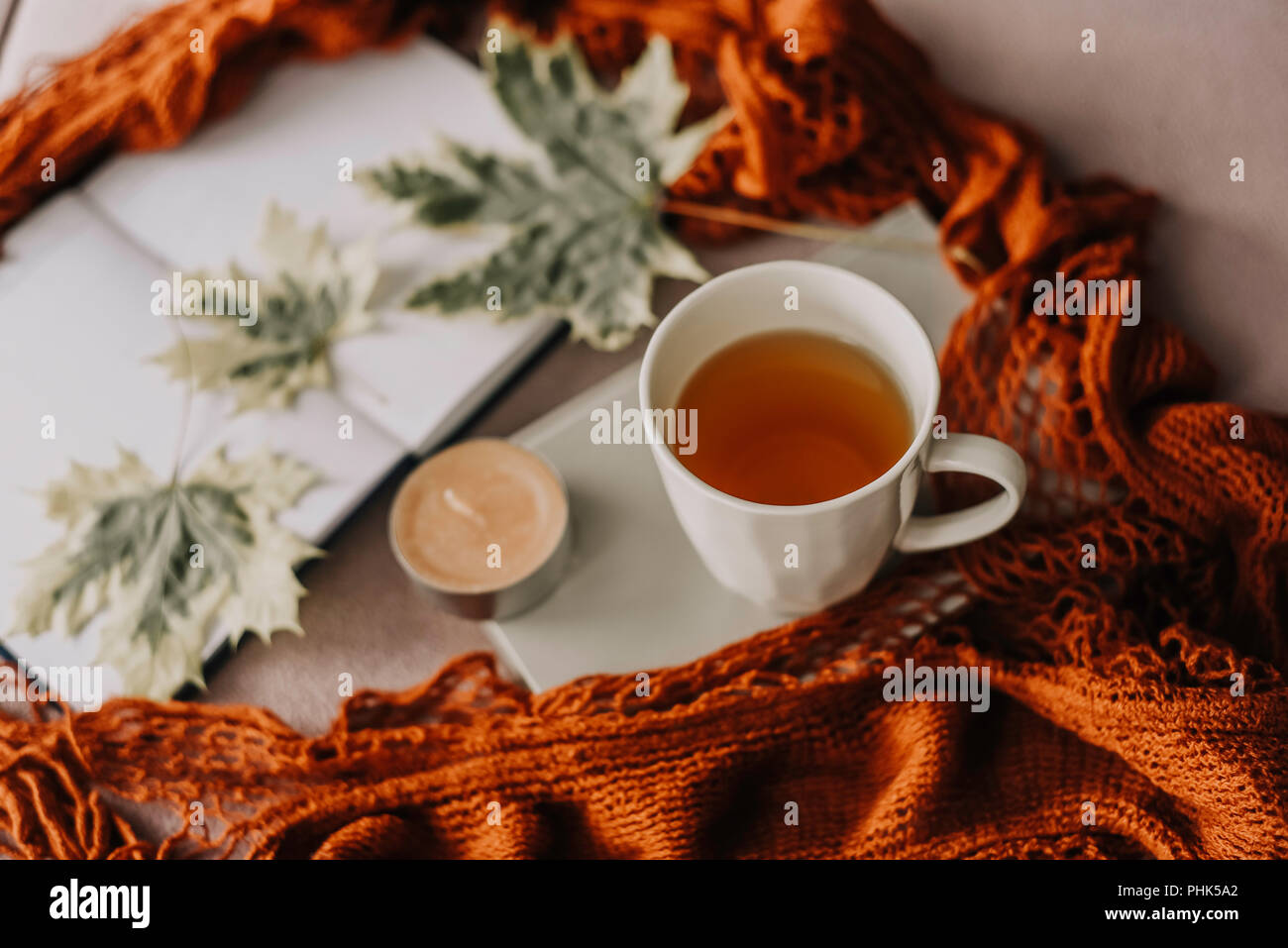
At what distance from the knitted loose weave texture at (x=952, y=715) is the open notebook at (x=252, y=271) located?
11cm

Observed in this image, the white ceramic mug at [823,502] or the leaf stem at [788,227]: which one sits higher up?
the leaf stem at [788,227]

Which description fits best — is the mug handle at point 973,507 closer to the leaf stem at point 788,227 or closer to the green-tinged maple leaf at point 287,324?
the leaf stem at point 788,227

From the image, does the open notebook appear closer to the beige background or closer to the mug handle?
the beige background

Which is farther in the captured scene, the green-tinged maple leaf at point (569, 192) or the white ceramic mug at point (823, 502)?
the green-tinged maple leaf at point (569, 192)

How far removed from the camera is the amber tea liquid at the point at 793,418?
0.65 meters

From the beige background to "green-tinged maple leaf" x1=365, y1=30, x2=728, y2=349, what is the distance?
42 millimetres

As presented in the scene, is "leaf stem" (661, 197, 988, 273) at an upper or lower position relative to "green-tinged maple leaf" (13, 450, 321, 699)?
upper

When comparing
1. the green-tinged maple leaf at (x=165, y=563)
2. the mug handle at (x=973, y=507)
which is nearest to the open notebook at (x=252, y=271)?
the green-tinged maple leaf at (x=165, y=563)

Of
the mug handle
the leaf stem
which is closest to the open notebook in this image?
the leaf stem

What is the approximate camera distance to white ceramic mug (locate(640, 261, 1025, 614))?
1.84 feet

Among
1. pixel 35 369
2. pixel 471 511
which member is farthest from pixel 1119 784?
pixel 35 369

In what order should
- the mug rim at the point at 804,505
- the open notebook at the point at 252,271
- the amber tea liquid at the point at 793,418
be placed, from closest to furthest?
the mug rim at the point at 804,505, the amber tea liquid at the point at 793,418, the open notebook at the point at 252,271

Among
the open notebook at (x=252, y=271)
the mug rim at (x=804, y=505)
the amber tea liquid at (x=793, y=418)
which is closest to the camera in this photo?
the mug rim at (x=804, y=505)

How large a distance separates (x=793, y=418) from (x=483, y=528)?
21 centimetres
